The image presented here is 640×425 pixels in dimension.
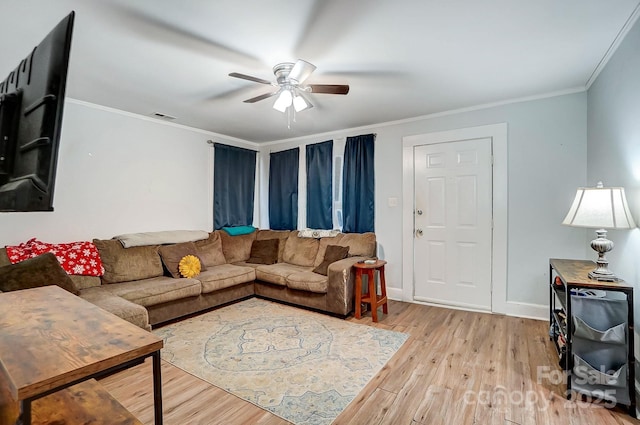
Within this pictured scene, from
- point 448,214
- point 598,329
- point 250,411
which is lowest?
point 250,411

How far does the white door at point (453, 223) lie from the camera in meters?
3.61

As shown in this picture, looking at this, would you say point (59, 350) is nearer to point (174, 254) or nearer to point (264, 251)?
point (174, 254)

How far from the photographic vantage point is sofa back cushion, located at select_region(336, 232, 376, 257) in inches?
160

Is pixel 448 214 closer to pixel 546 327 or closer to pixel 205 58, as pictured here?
pixel 546 327

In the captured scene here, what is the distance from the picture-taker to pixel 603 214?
202 cm

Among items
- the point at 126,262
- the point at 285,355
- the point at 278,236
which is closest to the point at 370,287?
the point at 285,355

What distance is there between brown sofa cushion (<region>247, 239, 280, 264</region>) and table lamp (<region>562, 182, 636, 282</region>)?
3.49 metres

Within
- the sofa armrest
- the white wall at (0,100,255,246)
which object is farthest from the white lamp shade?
the white wall at (0,100,255,246)

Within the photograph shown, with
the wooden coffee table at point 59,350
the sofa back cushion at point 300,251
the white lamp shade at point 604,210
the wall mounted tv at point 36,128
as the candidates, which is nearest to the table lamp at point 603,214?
the white lamp shade at point 604,210

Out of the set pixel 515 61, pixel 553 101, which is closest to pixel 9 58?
pixel 515 61

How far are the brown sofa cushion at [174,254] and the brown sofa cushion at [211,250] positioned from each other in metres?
0.24

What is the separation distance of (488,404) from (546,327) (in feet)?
5.53

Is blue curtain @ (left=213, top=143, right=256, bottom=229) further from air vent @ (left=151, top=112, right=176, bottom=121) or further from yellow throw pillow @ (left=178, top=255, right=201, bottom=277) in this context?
yellow throw pillow @ (left=178, top=255, right=201, bottom=277)

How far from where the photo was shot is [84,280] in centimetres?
308
